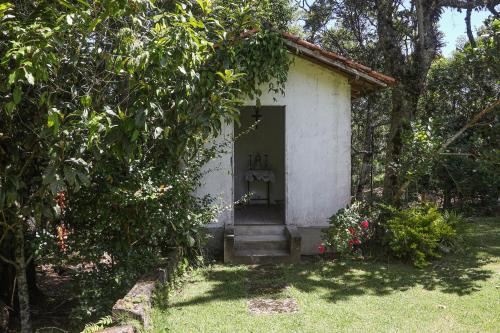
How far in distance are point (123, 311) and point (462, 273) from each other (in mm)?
5060

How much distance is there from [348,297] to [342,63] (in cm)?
412

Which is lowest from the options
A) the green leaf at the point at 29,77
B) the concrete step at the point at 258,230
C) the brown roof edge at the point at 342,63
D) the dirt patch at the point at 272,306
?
the dirt patch at the point at 272,306

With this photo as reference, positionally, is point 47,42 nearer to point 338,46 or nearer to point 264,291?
point 264,291

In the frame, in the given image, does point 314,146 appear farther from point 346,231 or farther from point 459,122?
point 459,122

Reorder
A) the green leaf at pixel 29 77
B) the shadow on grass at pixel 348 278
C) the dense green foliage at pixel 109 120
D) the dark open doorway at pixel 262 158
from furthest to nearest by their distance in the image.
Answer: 1. the dark open doorway at pixel 262 158
2. the shadow on grass at pixel 348 278
3. the dense green foliage at pixel 109 120
4. the green leaf at pixel 29 77

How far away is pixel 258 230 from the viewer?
8.70m

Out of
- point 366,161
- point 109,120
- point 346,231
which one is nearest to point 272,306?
point 346,231

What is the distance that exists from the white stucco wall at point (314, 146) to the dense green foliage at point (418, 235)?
1165mm

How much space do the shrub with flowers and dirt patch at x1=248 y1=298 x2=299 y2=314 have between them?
2.06 meters

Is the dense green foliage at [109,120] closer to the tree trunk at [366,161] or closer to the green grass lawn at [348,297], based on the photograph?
the green grass lawn at [348,297]

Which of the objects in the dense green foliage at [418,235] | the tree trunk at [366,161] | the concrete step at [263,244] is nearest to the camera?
the dense green foliage at [418,235]

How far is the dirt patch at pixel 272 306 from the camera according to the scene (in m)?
5.55

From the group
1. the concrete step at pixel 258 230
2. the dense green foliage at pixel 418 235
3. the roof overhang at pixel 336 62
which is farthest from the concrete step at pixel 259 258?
the roof overhang at pixel 336 62

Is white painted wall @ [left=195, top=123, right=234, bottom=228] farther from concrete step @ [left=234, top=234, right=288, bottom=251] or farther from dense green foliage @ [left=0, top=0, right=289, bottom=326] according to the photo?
dense green foliage @ [left=0, top=0, right=289, bottom=326]
